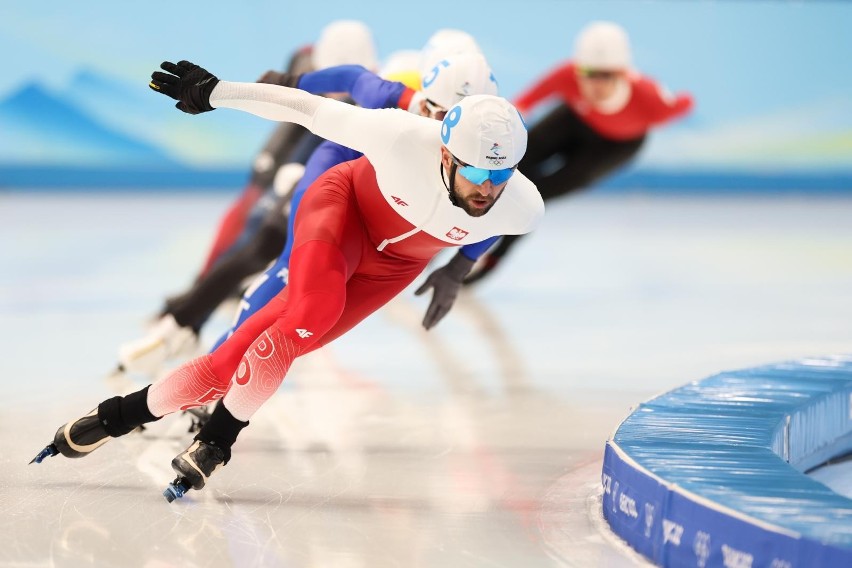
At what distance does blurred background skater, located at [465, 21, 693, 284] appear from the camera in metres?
7.08

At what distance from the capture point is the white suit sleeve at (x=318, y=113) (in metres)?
3.51

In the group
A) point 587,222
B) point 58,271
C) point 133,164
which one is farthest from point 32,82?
point 587,222

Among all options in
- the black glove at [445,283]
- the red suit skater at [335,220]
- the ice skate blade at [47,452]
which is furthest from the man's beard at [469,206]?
the ice skate blade at [47,452]

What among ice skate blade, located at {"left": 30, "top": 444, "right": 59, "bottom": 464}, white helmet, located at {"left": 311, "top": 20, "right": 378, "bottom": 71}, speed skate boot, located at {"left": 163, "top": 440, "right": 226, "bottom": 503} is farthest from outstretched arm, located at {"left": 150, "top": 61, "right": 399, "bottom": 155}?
white helmet, located at {"left": 311, "top": 20, "right": 378, "bottom": 71}

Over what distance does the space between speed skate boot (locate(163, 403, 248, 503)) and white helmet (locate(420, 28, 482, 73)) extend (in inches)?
65.3

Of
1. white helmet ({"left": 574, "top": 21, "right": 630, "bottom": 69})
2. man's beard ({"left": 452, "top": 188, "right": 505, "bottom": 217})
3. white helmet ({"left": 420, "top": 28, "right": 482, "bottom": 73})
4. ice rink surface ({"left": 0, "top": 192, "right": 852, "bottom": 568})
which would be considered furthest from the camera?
white helmet ({"left": 574, "top": 21, "right": 630, "bottom": 69})

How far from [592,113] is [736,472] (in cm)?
452

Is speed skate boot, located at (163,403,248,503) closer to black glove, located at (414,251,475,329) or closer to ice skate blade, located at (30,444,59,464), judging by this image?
ice skate blade, located at (30,444,59,464)

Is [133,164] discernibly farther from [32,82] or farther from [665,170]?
[665,170]

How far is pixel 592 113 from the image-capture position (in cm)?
723

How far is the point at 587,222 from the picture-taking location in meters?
11.3

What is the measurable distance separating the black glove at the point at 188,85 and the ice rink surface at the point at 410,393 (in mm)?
1153

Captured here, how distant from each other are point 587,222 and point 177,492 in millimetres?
8386

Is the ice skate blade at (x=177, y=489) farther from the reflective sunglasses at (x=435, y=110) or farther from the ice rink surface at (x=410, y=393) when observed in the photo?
the reflective sunglasses at (x=435, y=110)
